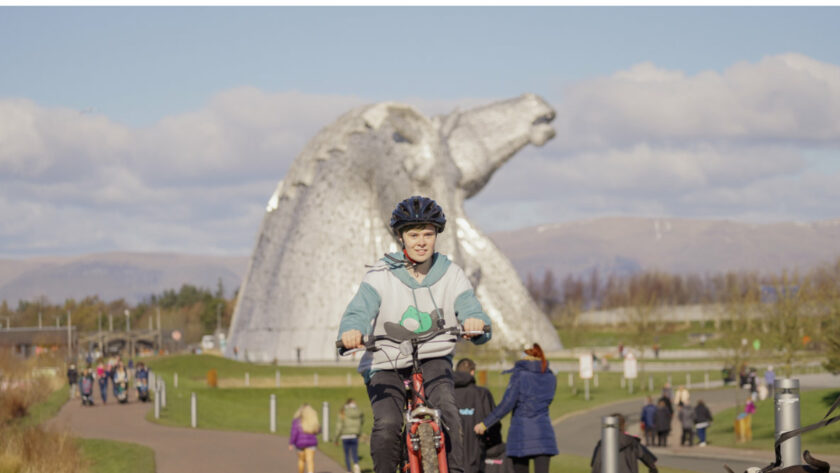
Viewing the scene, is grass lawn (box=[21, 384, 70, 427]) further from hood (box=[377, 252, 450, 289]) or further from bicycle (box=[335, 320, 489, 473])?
bicycle (box=[335, 320, 489, 473])

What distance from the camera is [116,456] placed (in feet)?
67.5

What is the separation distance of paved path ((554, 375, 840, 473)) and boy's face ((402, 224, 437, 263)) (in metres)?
11.7

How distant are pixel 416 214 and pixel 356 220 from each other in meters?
50.2

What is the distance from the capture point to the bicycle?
6.35 m

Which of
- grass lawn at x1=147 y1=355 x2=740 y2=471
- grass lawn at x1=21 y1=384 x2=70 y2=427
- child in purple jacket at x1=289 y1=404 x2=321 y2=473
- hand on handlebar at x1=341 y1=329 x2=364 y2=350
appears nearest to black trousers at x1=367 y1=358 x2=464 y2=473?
hand on handlebar at x1=341 y1=329 x2=364 y2=350

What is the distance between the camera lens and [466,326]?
677 cm

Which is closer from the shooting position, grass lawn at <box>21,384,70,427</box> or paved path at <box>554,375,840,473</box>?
paved path at <box>554,375,840,473</box>

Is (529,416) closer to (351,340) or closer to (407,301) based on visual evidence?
(407,301)

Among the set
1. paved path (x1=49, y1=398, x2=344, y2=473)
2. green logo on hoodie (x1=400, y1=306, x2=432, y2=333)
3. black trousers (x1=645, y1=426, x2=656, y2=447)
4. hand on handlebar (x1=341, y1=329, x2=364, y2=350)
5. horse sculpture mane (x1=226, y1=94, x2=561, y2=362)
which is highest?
horse sculpture mane (x1=226, y1=94, x2=561, y2=362)

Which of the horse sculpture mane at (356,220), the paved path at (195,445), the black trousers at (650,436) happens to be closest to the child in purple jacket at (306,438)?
the paved path at (195,445)

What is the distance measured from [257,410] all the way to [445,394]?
30578mm

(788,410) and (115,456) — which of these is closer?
(788,410)

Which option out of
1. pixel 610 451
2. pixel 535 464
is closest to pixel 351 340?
pixel 610 451

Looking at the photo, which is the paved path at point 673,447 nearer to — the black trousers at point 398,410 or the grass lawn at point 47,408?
the black trousers at point 398,410
